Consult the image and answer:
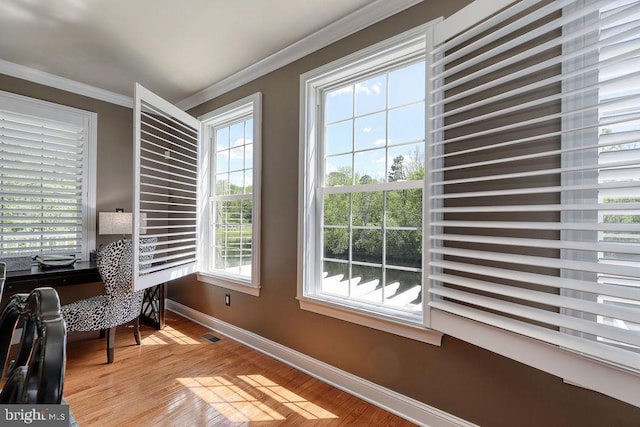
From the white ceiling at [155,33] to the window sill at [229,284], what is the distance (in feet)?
6.90

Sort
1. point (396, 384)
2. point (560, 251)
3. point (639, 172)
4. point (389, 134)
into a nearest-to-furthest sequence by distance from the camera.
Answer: point (639, 172), point (560, 251), point (396, 384), point (389, 134)

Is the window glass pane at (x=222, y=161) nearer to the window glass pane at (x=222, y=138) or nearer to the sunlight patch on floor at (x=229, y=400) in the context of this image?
the window glass pane at (x=222, y=138)

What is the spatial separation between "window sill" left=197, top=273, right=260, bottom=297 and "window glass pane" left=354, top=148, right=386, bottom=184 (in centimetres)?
144

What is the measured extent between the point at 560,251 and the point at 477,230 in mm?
366

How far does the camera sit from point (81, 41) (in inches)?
96.0

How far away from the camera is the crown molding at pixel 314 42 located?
6.39 ft

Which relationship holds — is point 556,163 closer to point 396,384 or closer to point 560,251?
point 560,251

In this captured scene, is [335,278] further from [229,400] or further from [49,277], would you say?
[49,277]

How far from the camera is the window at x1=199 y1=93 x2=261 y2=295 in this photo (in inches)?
110

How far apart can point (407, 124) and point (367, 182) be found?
1.58ft

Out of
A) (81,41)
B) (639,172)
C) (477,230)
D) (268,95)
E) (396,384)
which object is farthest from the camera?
(268,95)

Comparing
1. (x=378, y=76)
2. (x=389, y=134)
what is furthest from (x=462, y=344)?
(x=378, y=76)

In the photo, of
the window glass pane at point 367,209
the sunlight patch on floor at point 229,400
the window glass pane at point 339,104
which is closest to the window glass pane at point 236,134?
the window glass pane at point 339,104

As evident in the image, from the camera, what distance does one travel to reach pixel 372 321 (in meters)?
1.99
